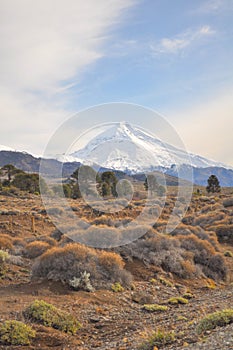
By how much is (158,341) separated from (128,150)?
10.8m

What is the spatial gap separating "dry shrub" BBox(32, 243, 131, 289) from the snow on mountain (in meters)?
4.11

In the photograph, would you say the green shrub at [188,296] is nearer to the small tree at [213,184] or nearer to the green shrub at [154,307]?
the green shrub at [154,307]

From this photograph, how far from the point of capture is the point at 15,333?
26.1 ft

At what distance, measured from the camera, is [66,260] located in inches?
503

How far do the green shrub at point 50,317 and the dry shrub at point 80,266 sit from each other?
301cm

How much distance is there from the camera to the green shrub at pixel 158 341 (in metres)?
7.31

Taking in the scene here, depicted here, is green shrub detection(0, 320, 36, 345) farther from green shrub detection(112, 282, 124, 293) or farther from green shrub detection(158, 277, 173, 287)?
green shrub detection(158, 277, 173, 287)

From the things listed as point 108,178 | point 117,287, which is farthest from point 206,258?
point 108,178

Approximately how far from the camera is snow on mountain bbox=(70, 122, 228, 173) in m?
15.1

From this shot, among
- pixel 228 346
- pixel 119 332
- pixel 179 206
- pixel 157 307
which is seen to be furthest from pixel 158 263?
pixel 179 206

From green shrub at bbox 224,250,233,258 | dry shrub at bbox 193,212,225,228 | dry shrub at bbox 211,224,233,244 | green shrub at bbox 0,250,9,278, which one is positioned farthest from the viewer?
dry shrub at bbox 193,212,225,228

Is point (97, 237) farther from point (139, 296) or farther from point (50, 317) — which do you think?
point (50, 317)

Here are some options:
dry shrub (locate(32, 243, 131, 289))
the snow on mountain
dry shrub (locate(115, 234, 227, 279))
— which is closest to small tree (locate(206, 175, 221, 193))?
dry shrub (locate(115, 234, 227, 279))

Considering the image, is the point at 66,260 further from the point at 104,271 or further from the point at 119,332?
the point at 119,332
